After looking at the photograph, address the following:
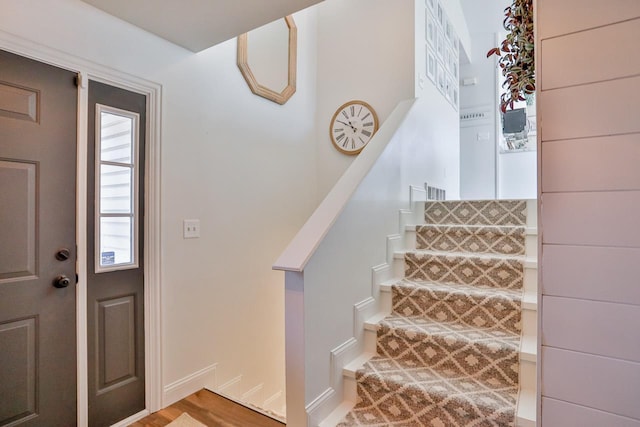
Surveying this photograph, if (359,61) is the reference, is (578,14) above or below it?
below

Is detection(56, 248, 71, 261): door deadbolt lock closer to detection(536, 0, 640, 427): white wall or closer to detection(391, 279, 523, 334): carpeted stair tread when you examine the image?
detection(391, 279, 523, 334): carpeted stair tread

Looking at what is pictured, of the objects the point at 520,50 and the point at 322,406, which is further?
the point at 322,406

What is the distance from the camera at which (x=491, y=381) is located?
5.33 ft

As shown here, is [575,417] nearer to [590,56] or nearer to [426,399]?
[426,399]

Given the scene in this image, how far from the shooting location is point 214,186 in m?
2.35

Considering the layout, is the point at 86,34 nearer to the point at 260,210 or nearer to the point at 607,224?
the point at 260,210

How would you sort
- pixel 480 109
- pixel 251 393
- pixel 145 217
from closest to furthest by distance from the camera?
pixel 145 217 < pixel 251 393 < pixel 480 109

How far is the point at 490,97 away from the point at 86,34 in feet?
16.5

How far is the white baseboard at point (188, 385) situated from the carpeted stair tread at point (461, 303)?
1.29 meters

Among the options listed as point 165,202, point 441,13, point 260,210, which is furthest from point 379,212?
point 441,13

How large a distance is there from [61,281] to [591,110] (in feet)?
7.17

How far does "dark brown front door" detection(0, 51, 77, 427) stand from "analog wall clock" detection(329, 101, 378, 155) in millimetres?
2121

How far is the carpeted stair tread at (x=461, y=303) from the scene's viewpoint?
1.83 metres

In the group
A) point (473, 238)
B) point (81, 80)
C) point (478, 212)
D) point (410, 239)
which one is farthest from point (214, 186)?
point (478, 212)
